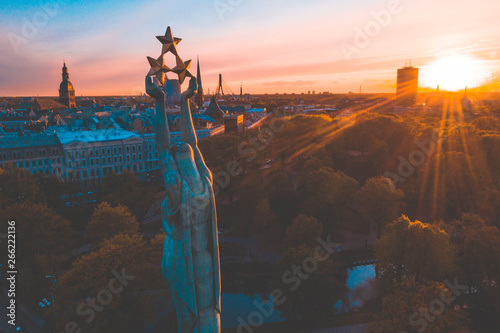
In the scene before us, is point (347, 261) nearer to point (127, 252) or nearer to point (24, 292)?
point (127, 252)

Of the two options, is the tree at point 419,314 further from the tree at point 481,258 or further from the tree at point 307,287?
the tree at point 481,258

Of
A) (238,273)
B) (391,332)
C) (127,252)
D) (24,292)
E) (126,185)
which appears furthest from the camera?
(126,185)

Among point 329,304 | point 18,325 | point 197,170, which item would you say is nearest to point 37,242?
point 18,325

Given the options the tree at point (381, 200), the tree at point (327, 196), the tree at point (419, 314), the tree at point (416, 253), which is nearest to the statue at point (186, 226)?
the tree at point (419, 314)

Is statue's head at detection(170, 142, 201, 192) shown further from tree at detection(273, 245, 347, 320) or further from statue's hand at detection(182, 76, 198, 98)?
tree at detection(273, 245, 347, 320)

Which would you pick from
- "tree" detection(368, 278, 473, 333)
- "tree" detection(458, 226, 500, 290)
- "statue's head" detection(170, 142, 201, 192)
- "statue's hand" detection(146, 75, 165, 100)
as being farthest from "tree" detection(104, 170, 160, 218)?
"statue's hand" detection(146, 75, 165, 100)

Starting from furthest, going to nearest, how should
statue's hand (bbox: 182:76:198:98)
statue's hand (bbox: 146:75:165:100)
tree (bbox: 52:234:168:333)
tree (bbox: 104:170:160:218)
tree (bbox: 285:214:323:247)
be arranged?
tree (bbox: 104:170:160:218) < tree (bbox: 285:214:323:247) < tree (bbox: 52:234:168:333) < statue's hand (bbox: 182:76:198:98) < statue's hand (bbox: 146:75:165:100)
